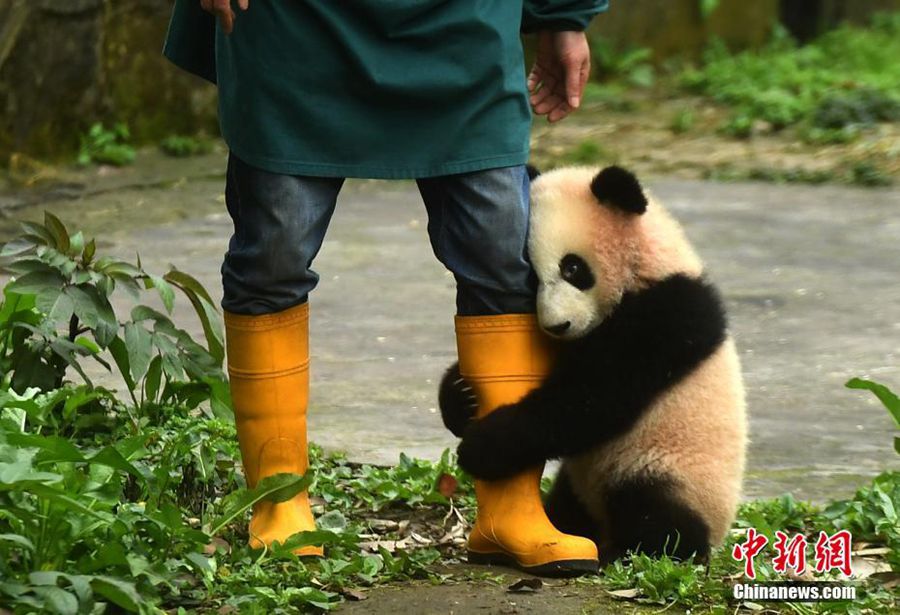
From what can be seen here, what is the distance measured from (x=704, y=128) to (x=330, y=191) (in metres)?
7.01

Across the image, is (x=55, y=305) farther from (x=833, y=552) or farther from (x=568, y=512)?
(x=833, y=552)

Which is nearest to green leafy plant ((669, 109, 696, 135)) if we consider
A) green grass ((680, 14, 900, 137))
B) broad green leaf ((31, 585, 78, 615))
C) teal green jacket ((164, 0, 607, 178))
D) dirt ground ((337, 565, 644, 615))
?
green grass ((680, 14, 900, 137))

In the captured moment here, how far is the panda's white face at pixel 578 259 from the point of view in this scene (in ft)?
10.4

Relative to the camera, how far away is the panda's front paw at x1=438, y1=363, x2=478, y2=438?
326 centimetres

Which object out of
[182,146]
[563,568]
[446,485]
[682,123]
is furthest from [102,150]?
[563,568]

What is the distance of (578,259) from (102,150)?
524 centimetres

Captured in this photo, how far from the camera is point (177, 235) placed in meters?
6.79

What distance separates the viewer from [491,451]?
3158 mm

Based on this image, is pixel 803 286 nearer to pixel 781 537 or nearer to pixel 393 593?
pixel 781 537

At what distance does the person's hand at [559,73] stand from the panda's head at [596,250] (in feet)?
0.66

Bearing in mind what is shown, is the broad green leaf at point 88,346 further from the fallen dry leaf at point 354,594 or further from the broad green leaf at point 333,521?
the fallen dry leaf at point 354,594

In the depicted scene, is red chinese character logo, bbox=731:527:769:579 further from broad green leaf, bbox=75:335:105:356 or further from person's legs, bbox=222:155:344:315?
broad green leaf, bbox=75:335:105:356

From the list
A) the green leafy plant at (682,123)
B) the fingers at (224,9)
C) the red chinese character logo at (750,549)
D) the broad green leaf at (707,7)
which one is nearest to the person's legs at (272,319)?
the fingers at (224,9)

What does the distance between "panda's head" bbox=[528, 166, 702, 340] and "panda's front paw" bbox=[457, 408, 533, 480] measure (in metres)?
0.23
